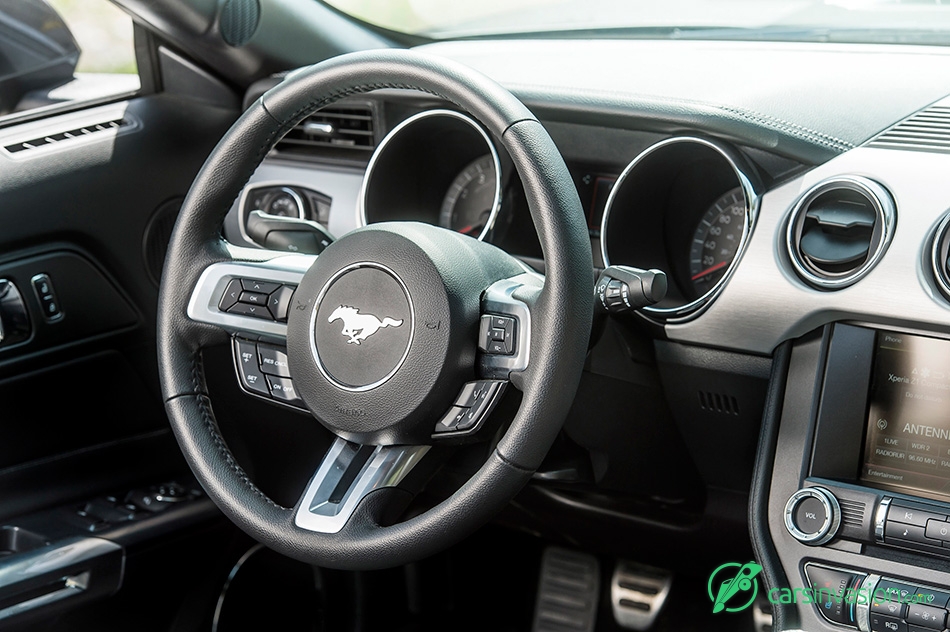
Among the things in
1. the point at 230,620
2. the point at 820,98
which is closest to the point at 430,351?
the point at 820,98

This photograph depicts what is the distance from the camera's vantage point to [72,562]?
68.0 inches

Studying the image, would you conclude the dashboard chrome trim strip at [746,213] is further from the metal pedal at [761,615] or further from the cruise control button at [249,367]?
the metal pedal at [761,615]

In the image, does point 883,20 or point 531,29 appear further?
point 531,29

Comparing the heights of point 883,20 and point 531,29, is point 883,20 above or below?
above

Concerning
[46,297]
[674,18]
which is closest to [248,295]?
[46,297]

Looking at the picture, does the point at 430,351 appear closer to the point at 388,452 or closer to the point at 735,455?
the point at 388,452

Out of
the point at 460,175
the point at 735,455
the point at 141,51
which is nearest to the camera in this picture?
the point at 735,455

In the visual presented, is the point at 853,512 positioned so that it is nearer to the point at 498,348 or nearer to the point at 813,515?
the point at 813,515

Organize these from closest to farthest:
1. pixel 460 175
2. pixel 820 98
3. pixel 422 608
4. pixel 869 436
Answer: pixel 869 436
pixel 820 98
pixel 460 175
pixel 422 608

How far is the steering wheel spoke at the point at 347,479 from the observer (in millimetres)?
1185

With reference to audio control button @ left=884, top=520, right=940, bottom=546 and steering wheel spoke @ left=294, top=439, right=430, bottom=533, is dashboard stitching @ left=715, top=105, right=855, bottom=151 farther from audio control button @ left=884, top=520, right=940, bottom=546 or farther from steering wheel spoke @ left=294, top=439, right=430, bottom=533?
steering wheel spoke @ left=294, top=439, right=430, bottom=533

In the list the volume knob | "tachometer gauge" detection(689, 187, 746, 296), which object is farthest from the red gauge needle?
the volume knob

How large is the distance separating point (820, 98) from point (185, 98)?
122 cm

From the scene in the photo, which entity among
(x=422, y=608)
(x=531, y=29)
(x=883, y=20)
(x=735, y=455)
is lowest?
(x=422, y=608)
